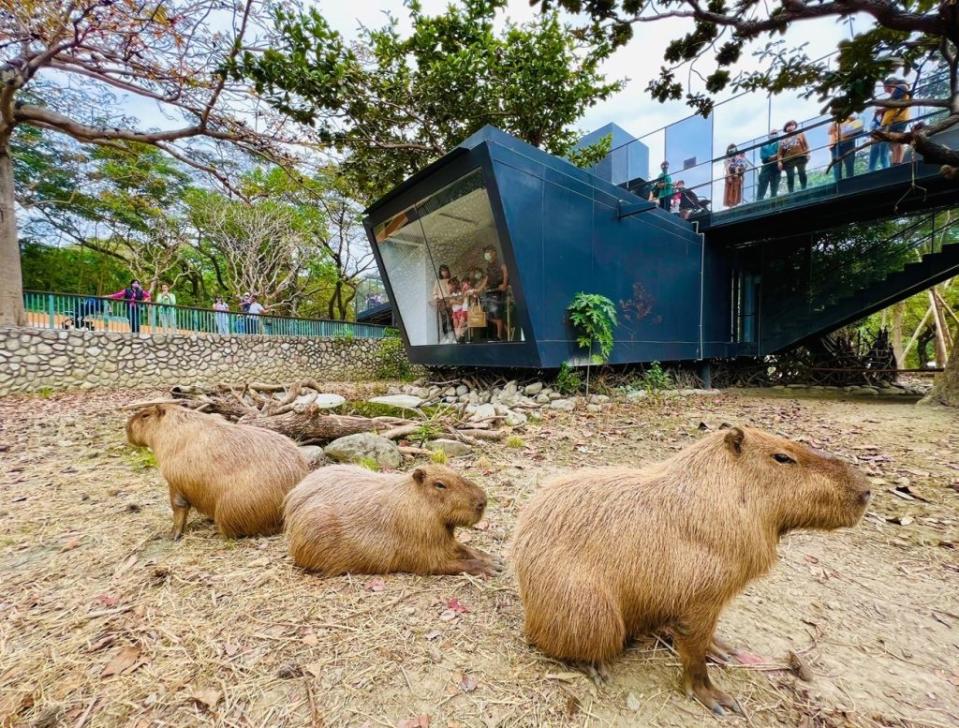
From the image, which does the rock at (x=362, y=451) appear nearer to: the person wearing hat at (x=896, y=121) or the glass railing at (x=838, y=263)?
the person wearing hat at (x=896, y=121)

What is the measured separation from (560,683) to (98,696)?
5.48 ft

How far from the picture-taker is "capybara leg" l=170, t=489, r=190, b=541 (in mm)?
2576

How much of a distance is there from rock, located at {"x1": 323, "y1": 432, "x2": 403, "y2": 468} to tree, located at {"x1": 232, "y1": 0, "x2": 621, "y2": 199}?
7.40 meters

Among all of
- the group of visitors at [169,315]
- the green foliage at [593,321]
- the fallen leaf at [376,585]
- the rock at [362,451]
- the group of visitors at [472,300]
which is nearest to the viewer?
the fallen leaf at [376,585]

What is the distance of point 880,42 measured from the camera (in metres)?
5.05

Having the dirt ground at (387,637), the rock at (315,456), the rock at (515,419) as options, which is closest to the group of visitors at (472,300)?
the rock at (515,419)

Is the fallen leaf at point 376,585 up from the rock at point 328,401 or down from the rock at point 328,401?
down

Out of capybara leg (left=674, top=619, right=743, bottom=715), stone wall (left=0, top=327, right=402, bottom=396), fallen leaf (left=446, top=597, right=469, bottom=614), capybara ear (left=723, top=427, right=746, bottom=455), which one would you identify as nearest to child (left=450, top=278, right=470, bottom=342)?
stone wall (left=0, top=327, right=402, bottom=396)

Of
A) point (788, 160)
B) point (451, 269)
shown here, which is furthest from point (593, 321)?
point (788, 160)

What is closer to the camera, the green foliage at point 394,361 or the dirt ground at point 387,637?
the dirt ground at point 387,637

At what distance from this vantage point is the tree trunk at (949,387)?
22.0 feet

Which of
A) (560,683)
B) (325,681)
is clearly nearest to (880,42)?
(560,683)

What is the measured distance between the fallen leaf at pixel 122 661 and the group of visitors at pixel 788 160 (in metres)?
11.0

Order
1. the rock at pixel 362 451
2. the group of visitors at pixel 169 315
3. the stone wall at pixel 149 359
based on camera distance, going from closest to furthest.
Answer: the rock at pixel 362 451
the stone wall at pixel 149 359
the group of visitors at pixel 169 315
